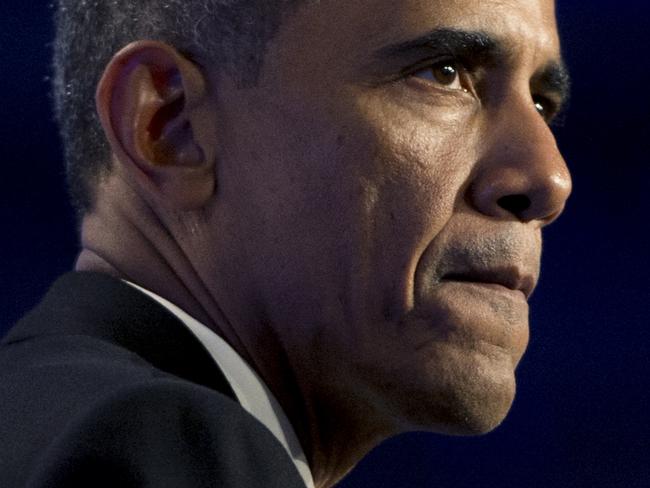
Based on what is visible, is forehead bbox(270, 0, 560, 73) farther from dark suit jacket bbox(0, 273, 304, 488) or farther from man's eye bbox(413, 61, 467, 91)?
dark suit jacket bbox(0, 273, 304, 488)

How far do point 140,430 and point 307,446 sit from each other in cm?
58

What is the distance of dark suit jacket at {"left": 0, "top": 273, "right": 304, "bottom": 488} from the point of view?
0.85 metres

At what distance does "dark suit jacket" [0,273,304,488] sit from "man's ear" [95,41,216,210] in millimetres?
291

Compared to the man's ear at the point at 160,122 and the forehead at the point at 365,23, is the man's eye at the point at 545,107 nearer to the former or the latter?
the forehead at the point at 365,23

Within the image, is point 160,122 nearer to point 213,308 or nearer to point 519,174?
point 213,308

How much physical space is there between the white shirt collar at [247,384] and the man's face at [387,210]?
44 mm

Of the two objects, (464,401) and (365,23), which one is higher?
(365,23)

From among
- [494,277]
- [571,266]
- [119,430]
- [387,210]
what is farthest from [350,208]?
[571,266]

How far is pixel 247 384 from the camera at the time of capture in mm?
1324

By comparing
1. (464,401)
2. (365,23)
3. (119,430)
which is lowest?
(464,401)

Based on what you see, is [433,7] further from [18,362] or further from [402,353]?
[18,362]

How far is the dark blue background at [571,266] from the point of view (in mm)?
2502

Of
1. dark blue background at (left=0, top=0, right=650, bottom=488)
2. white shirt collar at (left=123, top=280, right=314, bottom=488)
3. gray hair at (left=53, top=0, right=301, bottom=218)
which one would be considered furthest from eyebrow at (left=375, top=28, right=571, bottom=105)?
dark blue background at (left=0, top=0, right=650, bottom=488)

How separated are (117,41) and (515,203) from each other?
18.0 inches
